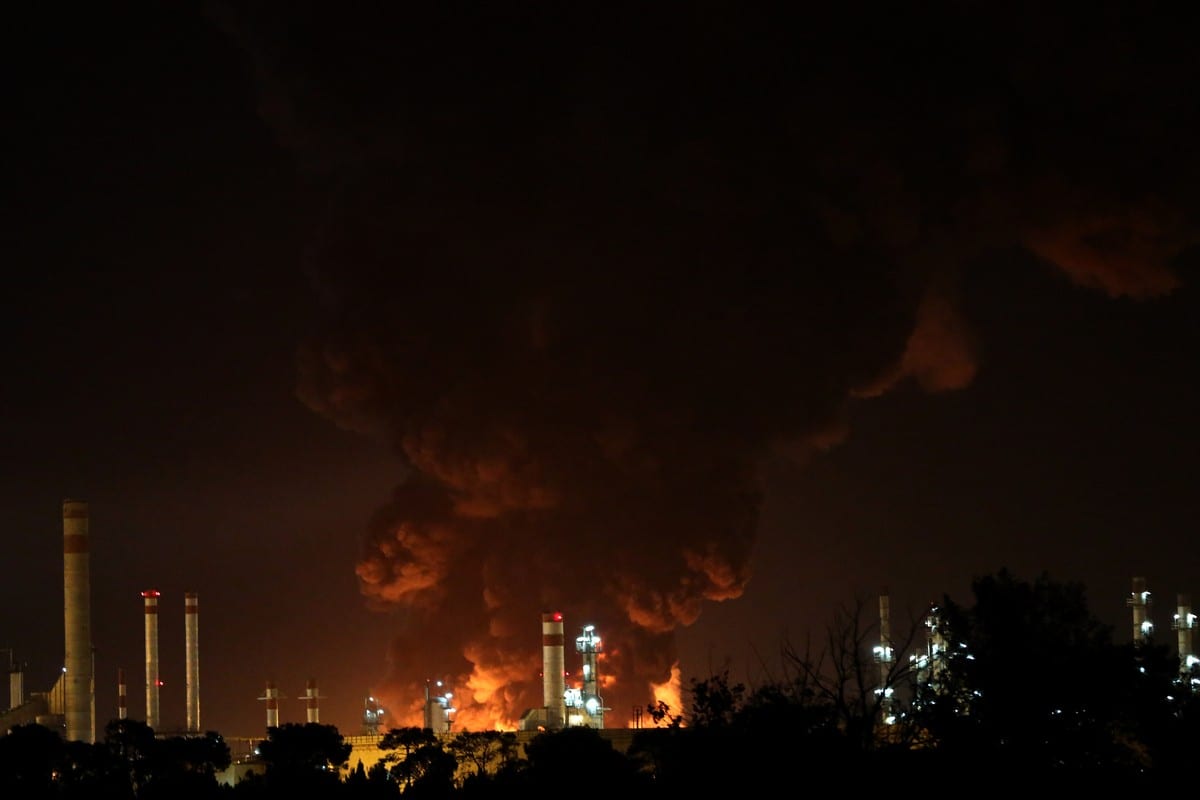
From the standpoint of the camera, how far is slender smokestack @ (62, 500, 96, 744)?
56.6m

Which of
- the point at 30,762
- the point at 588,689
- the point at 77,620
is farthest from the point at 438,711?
the point at 30,762

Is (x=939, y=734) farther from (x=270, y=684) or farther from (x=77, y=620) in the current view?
(x=270, y=684)

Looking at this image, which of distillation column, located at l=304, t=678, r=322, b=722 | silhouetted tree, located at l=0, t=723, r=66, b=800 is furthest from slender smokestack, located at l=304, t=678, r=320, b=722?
silhouetted tree, located at l=0, t=723, r=66, b=800

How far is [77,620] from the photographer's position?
2234 inches

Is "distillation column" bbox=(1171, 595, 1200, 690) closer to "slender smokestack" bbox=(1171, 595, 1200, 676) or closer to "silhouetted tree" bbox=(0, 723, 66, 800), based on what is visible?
"slender smokestack" bbox=(1171, 595, 1200, 676)

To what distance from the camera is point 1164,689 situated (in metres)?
28.0

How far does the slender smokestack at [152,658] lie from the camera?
242 ft

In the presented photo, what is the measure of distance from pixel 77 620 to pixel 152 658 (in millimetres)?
18681

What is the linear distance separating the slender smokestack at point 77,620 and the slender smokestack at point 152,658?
16301mm

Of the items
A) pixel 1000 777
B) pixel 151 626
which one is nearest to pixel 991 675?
pixel 1000 777

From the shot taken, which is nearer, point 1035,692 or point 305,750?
point 1035,692

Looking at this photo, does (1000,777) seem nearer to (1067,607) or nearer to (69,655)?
(1067,607)

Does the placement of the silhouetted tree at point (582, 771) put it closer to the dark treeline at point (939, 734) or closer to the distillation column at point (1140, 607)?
the dark treeline at point (939, 734)

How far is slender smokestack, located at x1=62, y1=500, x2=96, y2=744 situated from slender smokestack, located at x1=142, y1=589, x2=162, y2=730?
1630 cm
